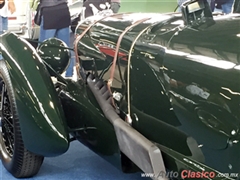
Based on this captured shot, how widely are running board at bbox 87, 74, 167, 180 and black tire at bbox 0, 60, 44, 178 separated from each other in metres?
0.47

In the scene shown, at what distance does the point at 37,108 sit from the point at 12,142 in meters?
0.46

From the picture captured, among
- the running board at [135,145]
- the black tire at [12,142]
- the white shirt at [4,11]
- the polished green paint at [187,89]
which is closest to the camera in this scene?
the polished green paint at [187,89]

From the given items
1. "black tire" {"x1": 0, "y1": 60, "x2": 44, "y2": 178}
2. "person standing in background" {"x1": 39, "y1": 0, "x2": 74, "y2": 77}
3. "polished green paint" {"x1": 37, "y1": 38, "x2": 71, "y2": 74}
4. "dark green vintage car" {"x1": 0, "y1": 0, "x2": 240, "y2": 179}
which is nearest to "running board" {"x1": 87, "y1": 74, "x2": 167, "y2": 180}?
"dark green vintage car" {"x1": 0, "y1": 0, "x2": 240, "y2": 179}

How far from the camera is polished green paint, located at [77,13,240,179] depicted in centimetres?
123

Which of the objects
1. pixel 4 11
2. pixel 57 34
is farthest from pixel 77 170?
pixel 4 11

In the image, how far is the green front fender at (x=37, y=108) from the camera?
195cm

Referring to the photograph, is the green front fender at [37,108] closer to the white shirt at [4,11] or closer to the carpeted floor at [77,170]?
the carpeted floor at [77,170]

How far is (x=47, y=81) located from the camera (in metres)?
2.06

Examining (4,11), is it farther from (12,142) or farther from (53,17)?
(12,142)

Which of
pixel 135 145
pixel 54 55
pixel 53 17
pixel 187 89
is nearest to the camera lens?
pixel 187 89

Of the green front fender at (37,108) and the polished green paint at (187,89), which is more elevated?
the polished green paint at (187,89)

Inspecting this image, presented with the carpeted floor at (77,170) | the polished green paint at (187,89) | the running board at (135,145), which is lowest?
the carpeted floor at (77,170)

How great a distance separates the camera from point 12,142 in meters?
2.30

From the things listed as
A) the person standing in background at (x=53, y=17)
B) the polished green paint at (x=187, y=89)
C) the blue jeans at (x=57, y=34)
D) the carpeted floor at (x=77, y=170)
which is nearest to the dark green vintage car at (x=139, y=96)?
the polished green paint at (x=187, y=89)
